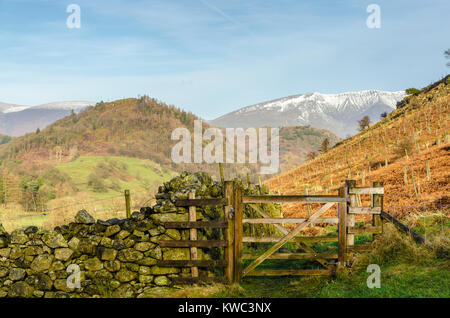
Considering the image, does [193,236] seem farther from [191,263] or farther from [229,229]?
[229,229]

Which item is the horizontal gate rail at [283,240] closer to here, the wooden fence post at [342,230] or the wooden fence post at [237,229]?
the wooden fence post at [237,229]

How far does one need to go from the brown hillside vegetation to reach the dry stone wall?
18.3ft

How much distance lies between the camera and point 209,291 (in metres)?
7.95

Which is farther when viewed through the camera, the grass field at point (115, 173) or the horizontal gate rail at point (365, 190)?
the grass field at point (115, 173)

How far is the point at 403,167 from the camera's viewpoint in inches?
886

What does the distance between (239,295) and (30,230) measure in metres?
4.65

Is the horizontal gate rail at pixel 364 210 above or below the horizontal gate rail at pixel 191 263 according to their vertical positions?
above
